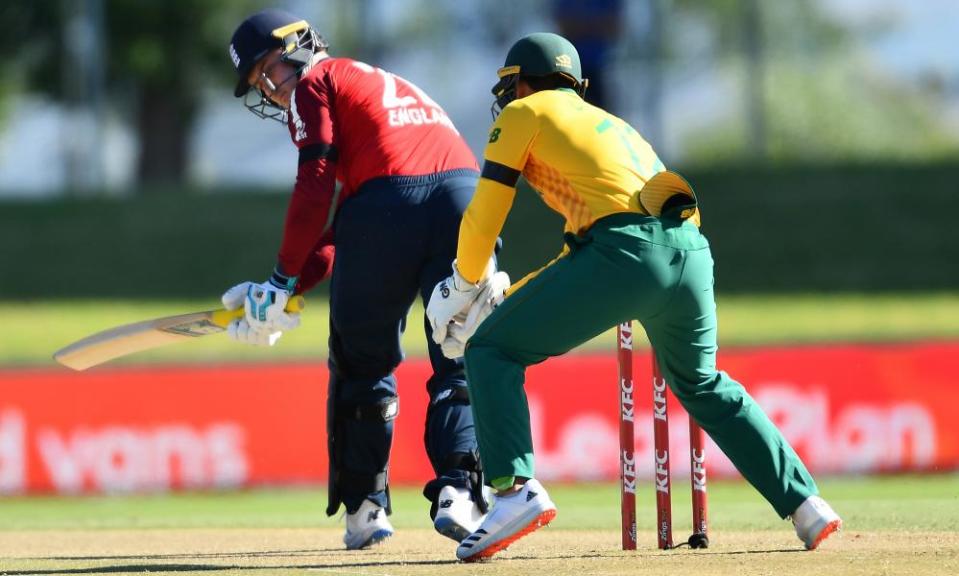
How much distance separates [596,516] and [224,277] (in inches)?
578

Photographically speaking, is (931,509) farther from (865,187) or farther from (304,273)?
(865,187)

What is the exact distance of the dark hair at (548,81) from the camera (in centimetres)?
555

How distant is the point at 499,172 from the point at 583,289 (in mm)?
500

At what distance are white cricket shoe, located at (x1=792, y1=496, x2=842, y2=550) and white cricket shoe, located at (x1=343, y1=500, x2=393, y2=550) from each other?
178cm

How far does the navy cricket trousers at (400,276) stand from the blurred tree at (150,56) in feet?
69.3

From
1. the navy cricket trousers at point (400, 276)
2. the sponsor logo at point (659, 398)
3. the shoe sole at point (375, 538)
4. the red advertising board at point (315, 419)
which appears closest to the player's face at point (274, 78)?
the navy cricket trousers at point (400, 276)

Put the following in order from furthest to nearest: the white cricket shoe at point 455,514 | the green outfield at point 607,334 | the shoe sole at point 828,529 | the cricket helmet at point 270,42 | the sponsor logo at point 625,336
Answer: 1. the green outfield at point 607,334
2. the cricket helmet at point 270,42
3. the white cricket shoe at point 455,514
4. the sponsor logo at point 625,336
5. the shoe sole at point 828,529

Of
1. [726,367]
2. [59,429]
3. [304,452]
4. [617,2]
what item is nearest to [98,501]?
[59,429]

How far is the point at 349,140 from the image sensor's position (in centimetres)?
632

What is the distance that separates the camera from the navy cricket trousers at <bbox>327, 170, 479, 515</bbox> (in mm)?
6133

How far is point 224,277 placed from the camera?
72.3 ft

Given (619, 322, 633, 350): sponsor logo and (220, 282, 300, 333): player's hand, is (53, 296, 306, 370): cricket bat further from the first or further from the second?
(619, 322, 633, 350): sponsor logo

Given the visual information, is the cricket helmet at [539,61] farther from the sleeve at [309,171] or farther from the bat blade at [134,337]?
the bat blade at [134,337]

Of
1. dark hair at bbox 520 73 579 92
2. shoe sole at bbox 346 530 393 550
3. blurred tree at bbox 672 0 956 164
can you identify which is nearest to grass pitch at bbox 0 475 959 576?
shoe sole at bbox 346 530 393 550
